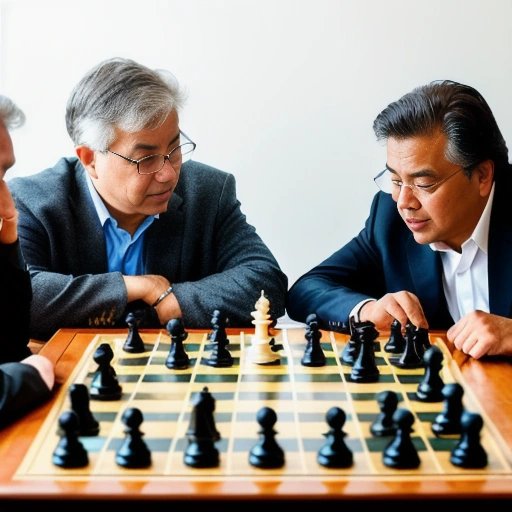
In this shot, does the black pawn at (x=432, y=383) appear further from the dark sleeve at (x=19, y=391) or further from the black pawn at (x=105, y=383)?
the dark sleeve at (x=19, y=391)

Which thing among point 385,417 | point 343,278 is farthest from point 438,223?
point 385,417

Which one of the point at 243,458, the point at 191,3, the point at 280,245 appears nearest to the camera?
the point at 243,458

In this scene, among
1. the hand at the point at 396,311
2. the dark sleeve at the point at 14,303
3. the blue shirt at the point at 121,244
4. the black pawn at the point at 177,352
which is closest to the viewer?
the black pawn at the point at 177,352

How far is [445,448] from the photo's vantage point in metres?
1.62

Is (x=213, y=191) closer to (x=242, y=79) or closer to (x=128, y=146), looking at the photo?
(x=128, y=146)

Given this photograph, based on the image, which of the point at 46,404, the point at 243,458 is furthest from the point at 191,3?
the point at 243,458

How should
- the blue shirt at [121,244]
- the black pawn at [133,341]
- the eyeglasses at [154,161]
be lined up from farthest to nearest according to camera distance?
the blue shirt at [121,244] < the eyeglasses at [154,161] < the black pawn at [133,341]

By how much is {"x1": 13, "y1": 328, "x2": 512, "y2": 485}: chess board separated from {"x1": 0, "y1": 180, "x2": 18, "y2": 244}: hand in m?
0.39

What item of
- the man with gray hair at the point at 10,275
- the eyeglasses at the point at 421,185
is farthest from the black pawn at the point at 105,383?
the eyeglasses at the point at 421,185

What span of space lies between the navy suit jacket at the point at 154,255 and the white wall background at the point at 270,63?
800 millimetres

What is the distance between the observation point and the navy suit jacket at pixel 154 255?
2.65 meters

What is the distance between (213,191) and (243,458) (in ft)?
5.38

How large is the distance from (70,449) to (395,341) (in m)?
1.03

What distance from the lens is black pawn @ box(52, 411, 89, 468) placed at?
5.01ft
